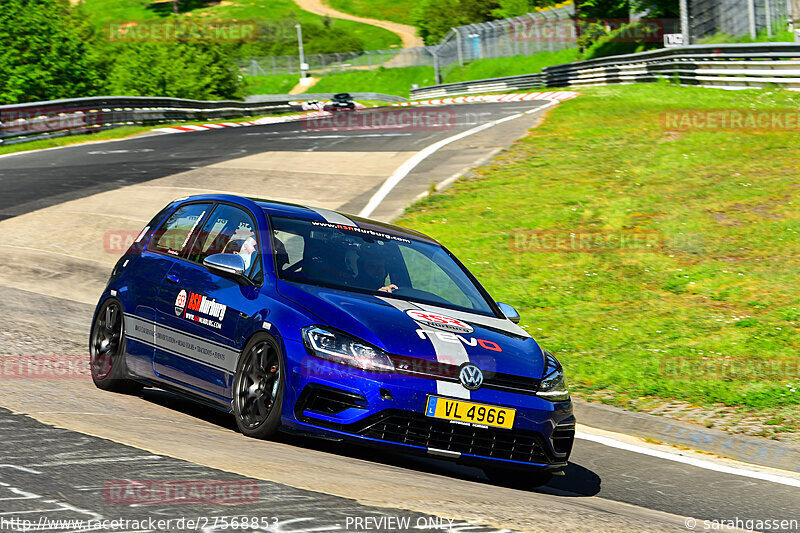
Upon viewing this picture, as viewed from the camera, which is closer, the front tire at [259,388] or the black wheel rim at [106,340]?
the front tire at [259,388]

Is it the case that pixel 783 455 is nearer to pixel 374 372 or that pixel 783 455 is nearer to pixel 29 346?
pixel 374 372

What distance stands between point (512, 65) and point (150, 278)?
6757 centimetres

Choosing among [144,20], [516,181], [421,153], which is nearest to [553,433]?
[516,181]

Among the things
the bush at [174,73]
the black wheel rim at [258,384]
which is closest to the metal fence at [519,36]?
the bush at [174,73]

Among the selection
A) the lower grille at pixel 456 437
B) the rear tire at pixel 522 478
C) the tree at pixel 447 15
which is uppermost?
the tree at pixel 447 15

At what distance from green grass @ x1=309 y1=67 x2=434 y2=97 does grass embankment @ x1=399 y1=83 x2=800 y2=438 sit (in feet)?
228

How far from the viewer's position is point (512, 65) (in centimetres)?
7281

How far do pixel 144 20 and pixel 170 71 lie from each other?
292ft

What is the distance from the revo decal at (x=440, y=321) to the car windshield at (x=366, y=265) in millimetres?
394

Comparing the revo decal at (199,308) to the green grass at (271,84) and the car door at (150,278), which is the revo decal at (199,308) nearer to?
the car door at (150,278)

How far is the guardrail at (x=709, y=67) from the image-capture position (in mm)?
25688

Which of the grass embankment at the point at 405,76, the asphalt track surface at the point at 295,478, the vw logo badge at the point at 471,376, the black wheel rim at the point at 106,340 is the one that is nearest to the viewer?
the asphalt track surface at the point at 295,478

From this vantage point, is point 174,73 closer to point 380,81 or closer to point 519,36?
point 519,36

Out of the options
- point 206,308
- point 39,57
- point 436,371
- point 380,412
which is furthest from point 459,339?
point 39,57
